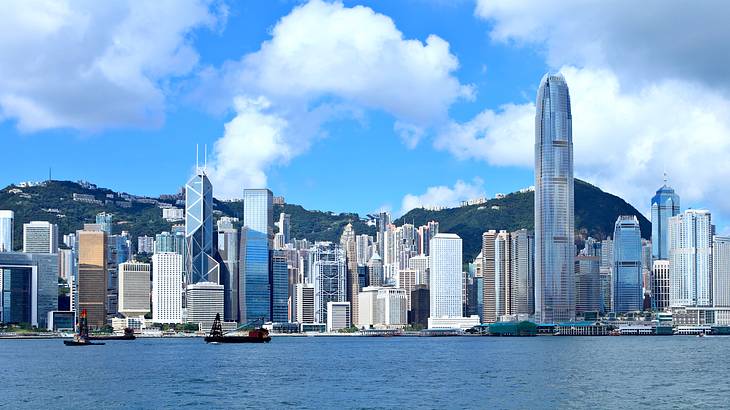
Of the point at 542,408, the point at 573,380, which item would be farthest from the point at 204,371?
the point at 542,408

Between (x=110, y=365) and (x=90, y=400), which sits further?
(x=110, y=365)

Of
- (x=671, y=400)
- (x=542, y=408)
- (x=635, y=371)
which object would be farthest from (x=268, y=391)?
(x=635, y=371)

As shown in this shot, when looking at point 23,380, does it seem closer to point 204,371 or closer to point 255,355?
point 204,371

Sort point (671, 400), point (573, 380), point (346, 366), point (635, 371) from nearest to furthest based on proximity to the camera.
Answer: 1. point (671, 400)
2. point (573, 380)
3. point (635, 371)
4. point (346, 366)

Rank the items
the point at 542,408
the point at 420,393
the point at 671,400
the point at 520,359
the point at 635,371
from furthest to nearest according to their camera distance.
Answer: the point at 520,359 < the point at 635,371 < the point at 420,393 < the point at 671,400 < the point at 542,408

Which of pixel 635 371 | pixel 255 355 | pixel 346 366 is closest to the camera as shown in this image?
pixel 635 371

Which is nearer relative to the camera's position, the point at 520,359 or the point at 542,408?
the point at 542,408

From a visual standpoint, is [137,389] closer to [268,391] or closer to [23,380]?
[268,391]

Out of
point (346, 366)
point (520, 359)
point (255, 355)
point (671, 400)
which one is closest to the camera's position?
point (671, 400)
